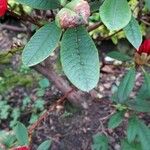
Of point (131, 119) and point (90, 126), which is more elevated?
point (131, 119)

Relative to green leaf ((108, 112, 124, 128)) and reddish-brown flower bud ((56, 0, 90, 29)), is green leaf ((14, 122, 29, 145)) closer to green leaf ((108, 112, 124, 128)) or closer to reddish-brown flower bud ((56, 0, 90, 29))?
green leaf ((108, 112, 124, 128))

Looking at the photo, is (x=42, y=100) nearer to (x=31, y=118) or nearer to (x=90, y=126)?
(x=31, y=118)

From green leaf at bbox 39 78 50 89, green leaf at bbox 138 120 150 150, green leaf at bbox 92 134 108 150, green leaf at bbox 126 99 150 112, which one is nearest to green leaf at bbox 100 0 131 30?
green leaf at bbox 126 99 150 112

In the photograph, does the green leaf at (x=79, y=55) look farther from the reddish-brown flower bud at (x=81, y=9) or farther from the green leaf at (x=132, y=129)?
the green leaf at (x=132, y=129)

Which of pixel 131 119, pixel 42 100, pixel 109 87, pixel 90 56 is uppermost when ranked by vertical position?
pixel 90 56

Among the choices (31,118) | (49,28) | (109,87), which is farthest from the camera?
(109,87)

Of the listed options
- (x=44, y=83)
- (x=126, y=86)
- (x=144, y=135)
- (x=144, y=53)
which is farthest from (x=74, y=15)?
(x=44, y=83)

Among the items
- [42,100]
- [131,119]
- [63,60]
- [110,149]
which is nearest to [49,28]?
[63,60]
